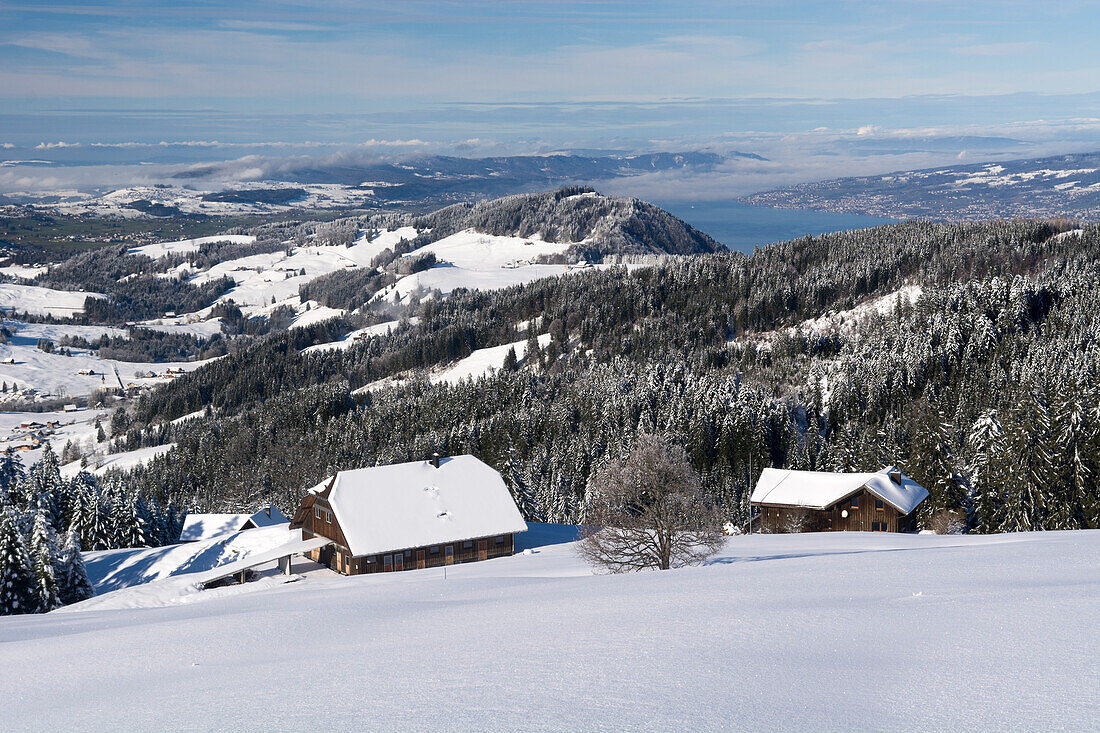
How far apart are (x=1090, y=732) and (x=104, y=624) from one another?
73.7 feet

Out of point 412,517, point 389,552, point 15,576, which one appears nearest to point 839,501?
point 412,517

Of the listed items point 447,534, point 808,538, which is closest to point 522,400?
point 447,534

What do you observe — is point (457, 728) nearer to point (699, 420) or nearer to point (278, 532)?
point (278, 532)

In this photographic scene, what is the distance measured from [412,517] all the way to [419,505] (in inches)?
43.8

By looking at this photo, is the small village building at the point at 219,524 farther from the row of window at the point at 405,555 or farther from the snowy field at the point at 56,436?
the snowy field at the point at 56,436

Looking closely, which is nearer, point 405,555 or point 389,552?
point 389,552

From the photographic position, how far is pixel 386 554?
157ft

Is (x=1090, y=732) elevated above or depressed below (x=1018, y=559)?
above

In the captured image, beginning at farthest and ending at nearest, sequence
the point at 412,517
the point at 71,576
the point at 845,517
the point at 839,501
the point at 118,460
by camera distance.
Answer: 1. the point at 118,460
2. the point at 845,517
3. the point at 839,501
4. the point at 412,517
5. the point at 71,576

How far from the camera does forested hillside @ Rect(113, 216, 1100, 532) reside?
57.9 metres

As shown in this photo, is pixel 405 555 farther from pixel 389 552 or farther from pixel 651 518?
pixel 651 518

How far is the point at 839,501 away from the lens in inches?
2265

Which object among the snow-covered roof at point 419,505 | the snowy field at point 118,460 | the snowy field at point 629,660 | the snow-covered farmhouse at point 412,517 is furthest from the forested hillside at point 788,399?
the snowy field at point 629,660

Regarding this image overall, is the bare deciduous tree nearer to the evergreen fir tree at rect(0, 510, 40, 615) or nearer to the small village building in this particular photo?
the evergreen fir tree at rect(0, 510, 40, 615)
